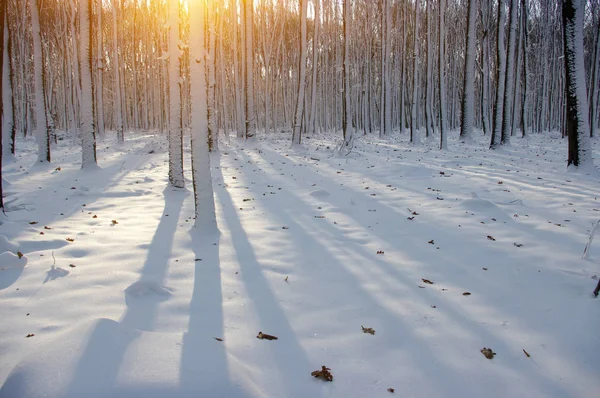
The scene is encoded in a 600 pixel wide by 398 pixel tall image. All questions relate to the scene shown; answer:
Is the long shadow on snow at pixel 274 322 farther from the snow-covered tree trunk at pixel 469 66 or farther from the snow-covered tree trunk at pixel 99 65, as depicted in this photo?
the snow-covered tree trunk at pixel 469 66

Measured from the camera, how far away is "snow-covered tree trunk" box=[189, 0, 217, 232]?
4820mm

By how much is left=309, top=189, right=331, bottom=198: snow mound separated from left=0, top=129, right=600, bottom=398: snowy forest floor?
0.18m

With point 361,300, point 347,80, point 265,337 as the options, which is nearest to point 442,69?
point 347,80

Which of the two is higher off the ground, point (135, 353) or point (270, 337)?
point (135, 353)

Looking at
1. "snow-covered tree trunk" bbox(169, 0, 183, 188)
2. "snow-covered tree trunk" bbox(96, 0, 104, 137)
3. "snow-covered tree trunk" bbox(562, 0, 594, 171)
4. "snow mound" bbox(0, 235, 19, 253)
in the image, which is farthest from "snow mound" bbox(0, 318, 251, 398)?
"snow-covered tree trunk" bbox(96, 0, 104, 137)

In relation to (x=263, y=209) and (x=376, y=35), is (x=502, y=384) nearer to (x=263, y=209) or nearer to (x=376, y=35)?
(x=263, y=209)

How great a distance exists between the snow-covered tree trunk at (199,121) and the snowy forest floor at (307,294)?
1.13 feet

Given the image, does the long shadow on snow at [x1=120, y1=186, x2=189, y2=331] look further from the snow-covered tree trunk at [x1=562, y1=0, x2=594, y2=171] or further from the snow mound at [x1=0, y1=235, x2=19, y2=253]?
the snow-covered tree trunk at [x1=562, y1=0, x2=594, y2=171]

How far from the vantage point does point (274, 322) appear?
9.96ft

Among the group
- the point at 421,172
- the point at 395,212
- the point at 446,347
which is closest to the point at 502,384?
the point at 446,347

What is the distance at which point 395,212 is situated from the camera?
598cm

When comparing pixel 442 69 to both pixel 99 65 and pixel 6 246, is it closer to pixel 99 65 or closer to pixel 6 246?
pixel 99 65

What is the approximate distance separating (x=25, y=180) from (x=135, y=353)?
8.38 m

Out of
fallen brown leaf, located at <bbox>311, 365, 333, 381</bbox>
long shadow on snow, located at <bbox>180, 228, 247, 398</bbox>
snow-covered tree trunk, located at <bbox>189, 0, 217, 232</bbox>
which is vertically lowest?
fallen brown leaf, located at <bbox>311, 365, 333, 381</bbox>
